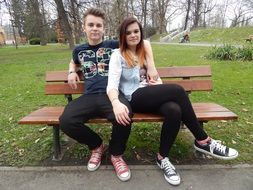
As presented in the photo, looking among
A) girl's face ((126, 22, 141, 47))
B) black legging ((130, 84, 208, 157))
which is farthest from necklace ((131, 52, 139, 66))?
black legging ((130, 84, 208, 157))

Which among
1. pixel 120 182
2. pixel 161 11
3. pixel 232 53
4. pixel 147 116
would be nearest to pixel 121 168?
pixel 120 182

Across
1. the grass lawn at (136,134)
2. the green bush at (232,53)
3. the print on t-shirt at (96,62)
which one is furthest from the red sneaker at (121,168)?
the green bush at (232,53)

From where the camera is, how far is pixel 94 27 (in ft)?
11.2

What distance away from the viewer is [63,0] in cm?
2022

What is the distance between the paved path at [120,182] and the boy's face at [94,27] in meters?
1.44

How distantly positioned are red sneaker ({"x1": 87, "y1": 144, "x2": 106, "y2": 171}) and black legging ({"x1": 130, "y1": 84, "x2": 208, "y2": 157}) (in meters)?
0.67

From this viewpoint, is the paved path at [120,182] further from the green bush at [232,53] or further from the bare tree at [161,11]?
the bare tree at [161,11]

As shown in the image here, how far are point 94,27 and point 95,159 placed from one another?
1.44m

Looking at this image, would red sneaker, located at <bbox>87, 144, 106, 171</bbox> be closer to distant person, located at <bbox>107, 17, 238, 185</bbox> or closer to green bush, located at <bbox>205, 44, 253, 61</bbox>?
distant person, located at <bbox>107, 17, 238, 185</bbox>

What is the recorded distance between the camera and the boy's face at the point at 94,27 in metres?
3.41

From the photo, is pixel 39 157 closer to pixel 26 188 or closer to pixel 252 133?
pixel 26 188

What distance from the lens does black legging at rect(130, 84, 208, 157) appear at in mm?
2959

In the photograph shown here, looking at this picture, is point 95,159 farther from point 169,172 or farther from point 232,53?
point 232,53

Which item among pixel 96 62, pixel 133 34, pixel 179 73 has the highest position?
pixel 133 34
